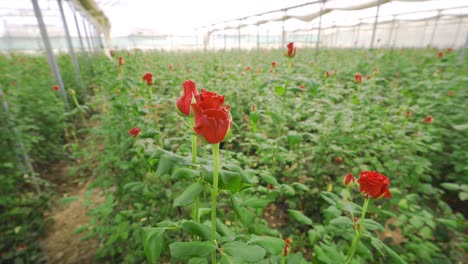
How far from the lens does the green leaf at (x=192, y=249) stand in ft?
2.11

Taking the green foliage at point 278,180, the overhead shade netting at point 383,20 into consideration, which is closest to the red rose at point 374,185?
the green foliage at point 278,180

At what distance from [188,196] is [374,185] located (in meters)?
0.74

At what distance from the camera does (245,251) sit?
0.67 meters

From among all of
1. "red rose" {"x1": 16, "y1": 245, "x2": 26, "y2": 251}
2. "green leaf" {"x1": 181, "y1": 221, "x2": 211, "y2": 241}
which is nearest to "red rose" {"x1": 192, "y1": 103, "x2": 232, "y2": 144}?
"green leaf" {"x1": 181, "y1": 221, "x2": 211, "y2": 241}

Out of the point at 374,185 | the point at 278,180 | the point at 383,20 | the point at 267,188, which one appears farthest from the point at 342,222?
the point at 383,20

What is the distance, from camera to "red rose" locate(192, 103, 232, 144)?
592 millimetres

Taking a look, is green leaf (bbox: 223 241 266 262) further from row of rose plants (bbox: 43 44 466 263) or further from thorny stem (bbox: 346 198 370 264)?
thorny stem (bbox: 346 198 370 264)

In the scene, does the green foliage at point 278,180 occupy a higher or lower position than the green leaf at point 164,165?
lower

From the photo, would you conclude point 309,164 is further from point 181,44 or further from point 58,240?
point 181,44

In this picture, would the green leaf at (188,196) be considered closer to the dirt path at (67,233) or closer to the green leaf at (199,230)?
the green leaf at (199,230)

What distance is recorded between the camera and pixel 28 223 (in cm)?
223

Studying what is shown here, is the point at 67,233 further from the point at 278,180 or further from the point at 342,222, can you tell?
the point at 342,222

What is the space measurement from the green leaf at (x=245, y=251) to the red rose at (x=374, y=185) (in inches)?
21.7

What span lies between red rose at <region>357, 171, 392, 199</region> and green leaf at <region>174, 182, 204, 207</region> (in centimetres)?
69
